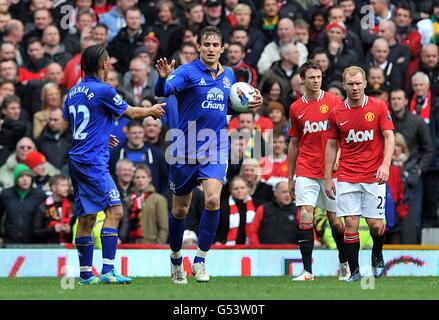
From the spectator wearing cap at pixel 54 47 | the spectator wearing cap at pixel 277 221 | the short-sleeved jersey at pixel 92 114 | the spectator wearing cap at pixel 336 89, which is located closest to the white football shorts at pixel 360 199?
the short-sleeved jersey at pixel 92 114

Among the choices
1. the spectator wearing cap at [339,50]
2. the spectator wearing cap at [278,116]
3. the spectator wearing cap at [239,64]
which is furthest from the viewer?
the spectator wearing cap at [339,50]

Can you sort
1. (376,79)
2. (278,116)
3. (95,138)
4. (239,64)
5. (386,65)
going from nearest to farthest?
(95,138) < (278,116) < (376,79) < (239,64) < (386,65)

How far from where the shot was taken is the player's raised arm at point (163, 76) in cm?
1349

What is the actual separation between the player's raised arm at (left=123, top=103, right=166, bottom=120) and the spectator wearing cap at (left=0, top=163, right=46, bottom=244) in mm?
5841

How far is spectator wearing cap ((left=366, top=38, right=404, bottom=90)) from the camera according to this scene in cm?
2123

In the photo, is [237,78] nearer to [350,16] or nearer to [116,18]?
[350,16]

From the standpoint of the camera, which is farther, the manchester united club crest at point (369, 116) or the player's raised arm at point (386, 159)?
the manchester united club crest at point (369, 116)

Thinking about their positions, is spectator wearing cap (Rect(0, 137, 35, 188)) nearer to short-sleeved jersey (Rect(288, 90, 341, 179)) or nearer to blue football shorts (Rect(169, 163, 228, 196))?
short-sleeved jersey (Rect(288, 90, 341, 179))

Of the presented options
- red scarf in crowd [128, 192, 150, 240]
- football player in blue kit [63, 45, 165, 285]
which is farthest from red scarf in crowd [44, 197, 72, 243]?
football player in blue kit [63, 45, 165, 285]

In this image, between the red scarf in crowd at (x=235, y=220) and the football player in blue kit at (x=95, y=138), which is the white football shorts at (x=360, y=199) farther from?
the red scarf in crowd at (x=235, y=220)

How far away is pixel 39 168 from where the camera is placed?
19.9 metres

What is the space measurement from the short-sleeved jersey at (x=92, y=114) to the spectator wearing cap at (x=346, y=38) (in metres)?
8.94

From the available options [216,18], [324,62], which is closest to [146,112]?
[324,62]

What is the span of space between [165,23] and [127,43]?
80 cm
